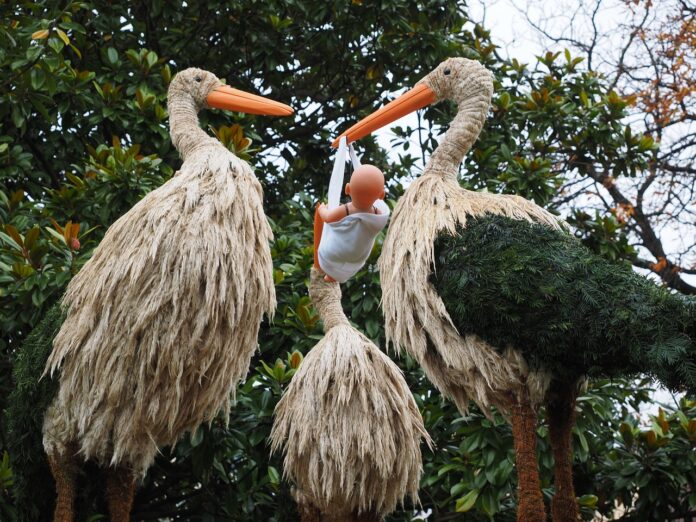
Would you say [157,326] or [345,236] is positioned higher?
[345,236]

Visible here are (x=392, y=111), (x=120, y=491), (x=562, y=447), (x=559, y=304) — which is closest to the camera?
(x=559, y=304)

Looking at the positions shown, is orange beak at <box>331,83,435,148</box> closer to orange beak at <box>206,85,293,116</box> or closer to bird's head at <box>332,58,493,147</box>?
bird's head at <box>332,58,493,147</box>

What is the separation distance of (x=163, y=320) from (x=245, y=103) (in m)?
1.38

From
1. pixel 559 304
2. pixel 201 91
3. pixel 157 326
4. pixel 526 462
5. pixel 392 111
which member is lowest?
pixel 526 462

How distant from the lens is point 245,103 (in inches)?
194

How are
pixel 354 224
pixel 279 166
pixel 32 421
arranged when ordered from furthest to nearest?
pixel 279 166, pixel 32 421, pixel 354 224

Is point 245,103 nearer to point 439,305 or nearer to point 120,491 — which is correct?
point 439,305

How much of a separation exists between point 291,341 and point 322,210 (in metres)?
1.76

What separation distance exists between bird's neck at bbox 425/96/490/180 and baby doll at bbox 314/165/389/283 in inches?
25.6

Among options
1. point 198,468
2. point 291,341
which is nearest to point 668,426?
point 291,341

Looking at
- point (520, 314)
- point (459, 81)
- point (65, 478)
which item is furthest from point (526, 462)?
point (65, 478)

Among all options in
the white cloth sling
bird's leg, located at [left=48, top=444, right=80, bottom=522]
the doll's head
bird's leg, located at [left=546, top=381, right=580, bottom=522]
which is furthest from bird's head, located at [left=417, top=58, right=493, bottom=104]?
bird's leg, located at [left=48, top=444, right=80, bottom=522]

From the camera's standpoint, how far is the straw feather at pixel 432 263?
13.4ft

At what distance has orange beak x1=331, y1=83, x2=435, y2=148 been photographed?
4664mm
